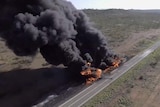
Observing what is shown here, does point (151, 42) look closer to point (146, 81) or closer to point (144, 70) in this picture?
point (144, 70)

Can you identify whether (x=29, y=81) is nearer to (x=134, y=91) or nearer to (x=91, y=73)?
(x=91, y=73)

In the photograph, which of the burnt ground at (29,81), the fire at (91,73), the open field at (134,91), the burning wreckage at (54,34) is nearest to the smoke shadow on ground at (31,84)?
the burnt ground at (29,81)

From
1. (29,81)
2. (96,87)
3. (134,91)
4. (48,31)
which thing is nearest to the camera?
(48,31)

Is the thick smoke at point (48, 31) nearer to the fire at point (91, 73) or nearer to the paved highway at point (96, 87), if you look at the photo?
the fire at point (91, 73)

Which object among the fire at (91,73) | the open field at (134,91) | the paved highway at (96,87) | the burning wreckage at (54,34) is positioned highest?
the burning wreckage at (54,34)

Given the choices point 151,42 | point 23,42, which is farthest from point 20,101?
point 151,42

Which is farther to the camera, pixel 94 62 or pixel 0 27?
pixel 94 62

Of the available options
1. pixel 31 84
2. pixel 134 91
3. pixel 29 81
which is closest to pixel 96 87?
pixel 134 91

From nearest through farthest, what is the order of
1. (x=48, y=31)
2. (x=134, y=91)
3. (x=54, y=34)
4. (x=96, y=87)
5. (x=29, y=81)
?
(x=48, y=31) → (x=54, y=34) → (x=134, y=91) → (x=96, y=87) → (x=29, y=81)
